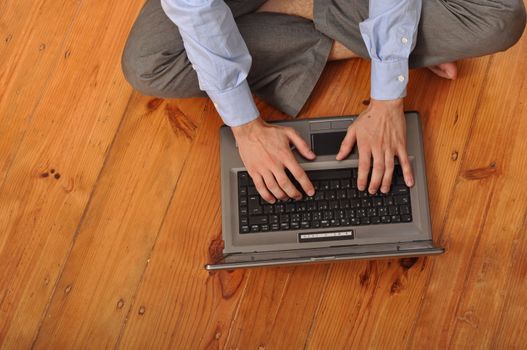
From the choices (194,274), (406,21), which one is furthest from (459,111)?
(194,274)

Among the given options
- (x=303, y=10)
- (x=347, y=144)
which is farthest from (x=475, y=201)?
(x=303, y=10)

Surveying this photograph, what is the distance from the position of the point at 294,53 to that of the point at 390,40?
21 centimetres

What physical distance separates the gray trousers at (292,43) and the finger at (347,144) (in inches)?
5.5

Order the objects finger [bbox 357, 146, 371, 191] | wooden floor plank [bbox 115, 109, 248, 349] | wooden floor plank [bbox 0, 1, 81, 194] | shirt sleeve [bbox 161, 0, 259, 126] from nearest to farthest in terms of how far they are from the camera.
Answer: shirt sleeve [bbox 161, 0, 259, 126]
finger [bbox 357, 146, 371, 191]
wooden floor plank [bbox 115, 109, 248, 349]
wooden floor plank [bbox 0, 1, 81, 194]

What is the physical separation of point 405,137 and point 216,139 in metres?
0.39

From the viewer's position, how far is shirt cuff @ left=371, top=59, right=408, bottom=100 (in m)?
0.99

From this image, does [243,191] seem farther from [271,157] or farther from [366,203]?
[366,203]

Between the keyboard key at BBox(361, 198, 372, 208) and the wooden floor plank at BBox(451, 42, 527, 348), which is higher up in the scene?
the keyboard key at BBox(361, 198, 372, 208)

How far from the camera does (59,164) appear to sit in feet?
4.04

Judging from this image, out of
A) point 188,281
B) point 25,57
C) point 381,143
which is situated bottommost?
point 188,281

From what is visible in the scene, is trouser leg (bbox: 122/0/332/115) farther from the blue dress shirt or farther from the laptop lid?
the laptop lid

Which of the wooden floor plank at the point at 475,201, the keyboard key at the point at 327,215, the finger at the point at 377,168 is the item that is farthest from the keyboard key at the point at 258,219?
the wooden floor plank at the point at 475,201

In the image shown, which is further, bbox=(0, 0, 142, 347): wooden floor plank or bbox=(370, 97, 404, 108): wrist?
bbox=(0, 0, 142, 347): wooden floor plank

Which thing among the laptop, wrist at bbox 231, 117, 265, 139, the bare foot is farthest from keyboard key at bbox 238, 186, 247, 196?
the bare foot
